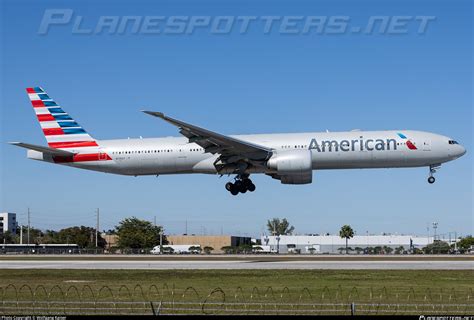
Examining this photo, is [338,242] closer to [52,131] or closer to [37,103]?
[37,103]

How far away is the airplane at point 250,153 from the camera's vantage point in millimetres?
48469

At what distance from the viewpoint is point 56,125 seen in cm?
5750

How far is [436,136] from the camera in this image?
4969cm

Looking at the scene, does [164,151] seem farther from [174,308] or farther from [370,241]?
[370,241]

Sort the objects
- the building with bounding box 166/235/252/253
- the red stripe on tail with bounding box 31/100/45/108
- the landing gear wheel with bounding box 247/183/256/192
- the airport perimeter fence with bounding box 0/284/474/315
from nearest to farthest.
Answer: the airport perimeter fence with bounding box 0/284/474/315 → the landing gear wheel with bounding box 247/183/256/192 → the red stripe on tail with bounding box 31/100/45/108 → the building with bounding box 166/235/252/253

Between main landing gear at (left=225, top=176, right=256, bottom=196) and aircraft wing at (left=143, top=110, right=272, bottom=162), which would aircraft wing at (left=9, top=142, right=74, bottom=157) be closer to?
aircraft wing at (left=143, top=110, right=272, bottom=162)

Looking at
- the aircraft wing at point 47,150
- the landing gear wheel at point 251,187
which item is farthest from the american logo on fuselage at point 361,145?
the aircraft wing at point 47,150

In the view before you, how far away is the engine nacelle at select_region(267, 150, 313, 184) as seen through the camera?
156ft

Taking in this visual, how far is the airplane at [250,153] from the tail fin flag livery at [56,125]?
127 mm

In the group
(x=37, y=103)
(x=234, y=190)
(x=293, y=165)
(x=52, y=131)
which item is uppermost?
(x=37, y=103)

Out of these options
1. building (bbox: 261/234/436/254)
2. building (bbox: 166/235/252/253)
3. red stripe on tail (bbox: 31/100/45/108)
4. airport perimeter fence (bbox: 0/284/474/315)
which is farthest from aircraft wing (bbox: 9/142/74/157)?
building (bbox: 261/234/436/254)

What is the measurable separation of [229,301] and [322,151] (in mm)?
Result: 25824

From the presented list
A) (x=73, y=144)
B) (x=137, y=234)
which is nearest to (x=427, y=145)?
(x=73, y=144)

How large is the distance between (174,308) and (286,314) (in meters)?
3.94
